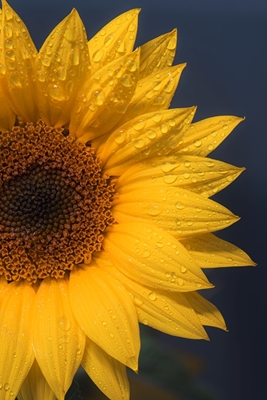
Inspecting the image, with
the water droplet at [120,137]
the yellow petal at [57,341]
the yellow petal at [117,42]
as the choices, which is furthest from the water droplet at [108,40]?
the yellow petal at [57,341]

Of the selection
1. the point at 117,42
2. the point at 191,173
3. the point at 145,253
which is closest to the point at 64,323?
the point at 145,253

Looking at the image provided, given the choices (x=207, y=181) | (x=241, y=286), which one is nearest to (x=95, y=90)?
(x=207, y=181)

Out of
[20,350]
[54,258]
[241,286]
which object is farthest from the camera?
[241,286]

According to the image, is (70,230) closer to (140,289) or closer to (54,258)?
(54,258)

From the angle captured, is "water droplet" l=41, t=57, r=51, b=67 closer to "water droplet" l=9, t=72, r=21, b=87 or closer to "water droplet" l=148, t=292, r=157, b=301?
"water droplet" l=9, t=72, r=21, b=87

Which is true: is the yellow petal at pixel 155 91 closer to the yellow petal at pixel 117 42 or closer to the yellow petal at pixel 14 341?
the yellow petal at pixel 117 42

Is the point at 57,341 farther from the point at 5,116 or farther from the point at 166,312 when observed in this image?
the point at 5,116

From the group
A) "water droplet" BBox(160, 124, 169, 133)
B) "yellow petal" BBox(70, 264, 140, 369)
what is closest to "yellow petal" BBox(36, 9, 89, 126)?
"water droplet" BBox(160, 124, 169, 133)
